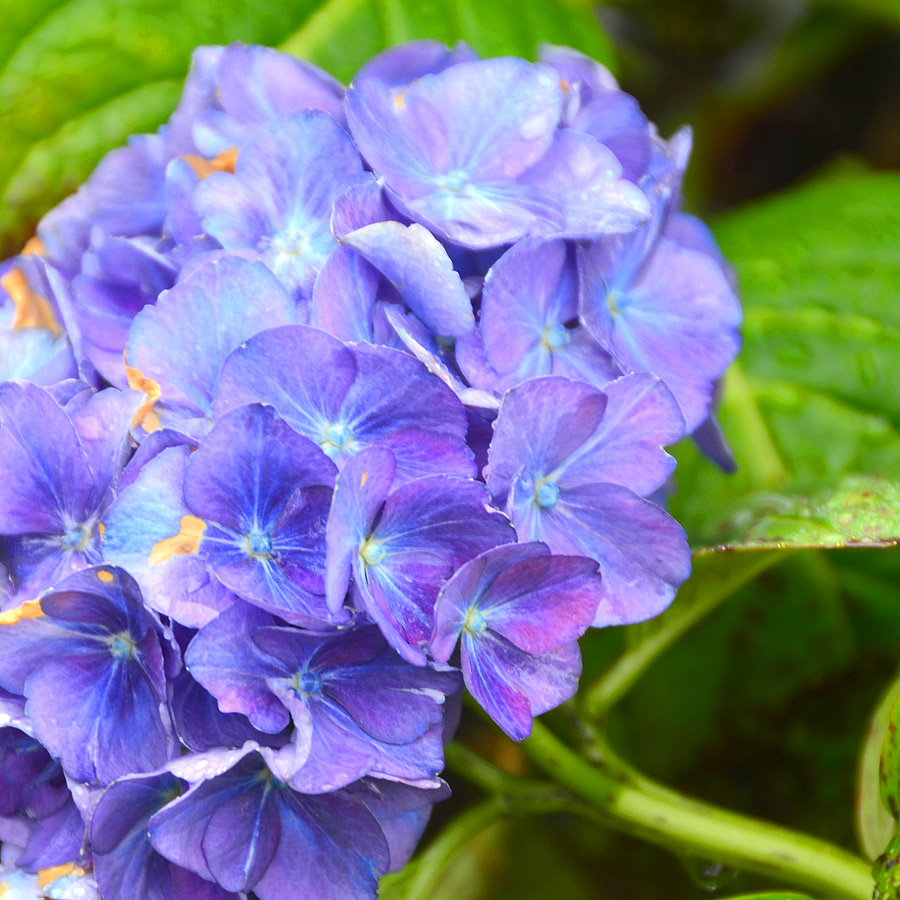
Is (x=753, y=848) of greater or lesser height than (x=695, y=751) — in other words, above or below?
above

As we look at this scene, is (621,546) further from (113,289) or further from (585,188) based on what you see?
(113,289)

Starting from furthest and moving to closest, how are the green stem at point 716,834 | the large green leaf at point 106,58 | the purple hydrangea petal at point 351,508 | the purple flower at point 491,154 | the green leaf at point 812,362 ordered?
1. the green leaf at point 812,362
2. the large green leaf at point 106,58
3. the green stem at point 716,834
4. the purple flower at point 491,154
5. the purple hydrangea petal at point 351,508

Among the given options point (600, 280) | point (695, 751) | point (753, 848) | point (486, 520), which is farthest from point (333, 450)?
point (695, 751)

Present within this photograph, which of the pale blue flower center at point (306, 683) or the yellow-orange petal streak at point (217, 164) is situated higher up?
the yellow-orange petal streak at point (217, 164)

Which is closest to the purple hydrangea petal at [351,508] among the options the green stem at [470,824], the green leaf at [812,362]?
the green stem at [470,824]

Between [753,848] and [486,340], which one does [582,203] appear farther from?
[753,848]

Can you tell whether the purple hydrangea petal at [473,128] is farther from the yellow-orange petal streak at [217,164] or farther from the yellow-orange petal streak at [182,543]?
the yellow-orange petal streak at [182,543]
